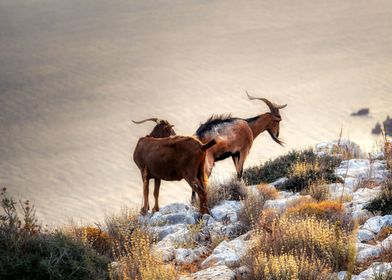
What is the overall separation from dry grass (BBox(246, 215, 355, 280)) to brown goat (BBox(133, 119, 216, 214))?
2.43m

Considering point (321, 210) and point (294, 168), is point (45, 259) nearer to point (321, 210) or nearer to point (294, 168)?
point (321, 210)

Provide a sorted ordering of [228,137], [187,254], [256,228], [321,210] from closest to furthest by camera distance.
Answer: [187,254]
[256,228]
[321,210]
[228,137]

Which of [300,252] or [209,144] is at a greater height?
[209,144]

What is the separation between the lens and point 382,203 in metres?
9.95

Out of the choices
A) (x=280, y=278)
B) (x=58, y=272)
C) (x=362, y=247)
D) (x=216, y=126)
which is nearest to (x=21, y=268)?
(x=58, y=272)

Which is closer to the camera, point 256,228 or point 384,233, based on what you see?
point 384,233

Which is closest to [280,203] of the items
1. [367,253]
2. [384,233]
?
[384,233]

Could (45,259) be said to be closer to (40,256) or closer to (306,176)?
(40,256)

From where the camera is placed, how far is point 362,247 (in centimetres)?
827

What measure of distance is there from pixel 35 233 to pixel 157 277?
1.67 meters

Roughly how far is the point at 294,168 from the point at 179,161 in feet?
11.5

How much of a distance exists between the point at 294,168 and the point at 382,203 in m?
3.76

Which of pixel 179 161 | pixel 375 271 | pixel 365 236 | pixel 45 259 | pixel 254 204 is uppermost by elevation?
pixel 179 161

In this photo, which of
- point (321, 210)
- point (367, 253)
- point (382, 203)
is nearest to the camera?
point (367, 253)
